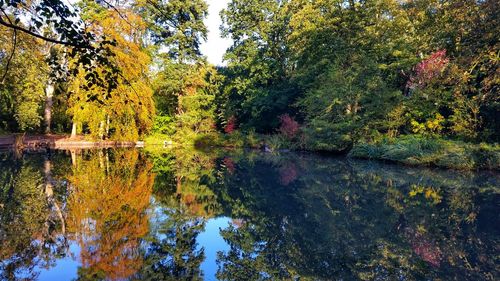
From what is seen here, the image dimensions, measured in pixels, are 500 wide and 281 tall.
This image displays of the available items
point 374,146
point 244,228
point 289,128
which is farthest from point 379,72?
point 244,228

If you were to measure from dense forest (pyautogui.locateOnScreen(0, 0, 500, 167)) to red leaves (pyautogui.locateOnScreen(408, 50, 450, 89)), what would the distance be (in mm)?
72

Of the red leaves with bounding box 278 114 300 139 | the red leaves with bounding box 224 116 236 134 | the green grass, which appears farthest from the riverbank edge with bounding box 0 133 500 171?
the red leaves with bounding box 224 116 236 134

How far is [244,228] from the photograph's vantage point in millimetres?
6672

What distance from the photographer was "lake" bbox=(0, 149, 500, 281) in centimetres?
464

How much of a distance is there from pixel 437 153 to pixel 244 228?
39.8ft

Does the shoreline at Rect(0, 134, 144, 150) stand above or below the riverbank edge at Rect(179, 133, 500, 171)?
below

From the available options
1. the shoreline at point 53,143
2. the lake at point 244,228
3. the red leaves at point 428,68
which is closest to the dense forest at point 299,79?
the red leaves at point 428,68

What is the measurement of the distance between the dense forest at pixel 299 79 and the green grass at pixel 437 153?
0.09 meters

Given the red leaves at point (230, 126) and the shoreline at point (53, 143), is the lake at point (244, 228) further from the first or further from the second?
the red leaves at point (230, 126)

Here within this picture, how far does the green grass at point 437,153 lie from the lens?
48.2 ft

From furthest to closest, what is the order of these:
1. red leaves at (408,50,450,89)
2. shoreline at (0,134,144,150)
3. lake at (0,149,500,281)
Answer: shoreline at (0,134,144,150), red leaves at (408,50,450,89), lake at (0,149,500,281)

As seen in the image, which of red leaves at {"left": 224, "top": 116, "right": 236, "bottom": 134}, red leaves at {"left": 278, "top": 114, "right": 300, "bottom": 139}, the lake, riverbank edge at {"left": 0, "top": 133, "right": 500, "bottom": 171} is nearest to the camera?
the lake

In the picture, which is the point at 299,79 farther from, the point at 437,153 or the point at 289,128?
the point at 437,153

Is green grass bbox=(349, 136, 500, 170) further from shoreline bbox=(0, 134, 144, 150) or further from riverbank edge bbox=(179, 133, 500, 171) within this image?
shoreline bbox=(0, 134, 144, 150)
